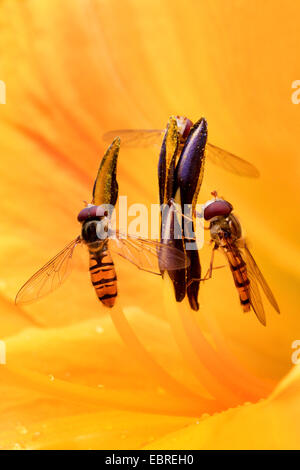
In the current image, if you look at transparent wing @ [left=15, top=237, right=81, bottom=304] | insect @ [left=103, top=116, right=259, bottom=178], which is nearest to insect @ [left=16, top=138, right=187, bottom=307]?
transparent wing @ [left=15, top=237, right=81, bottom=304]

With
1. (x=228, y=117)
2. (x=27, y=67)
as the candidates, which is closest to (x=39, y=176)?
(x=27, y=67)

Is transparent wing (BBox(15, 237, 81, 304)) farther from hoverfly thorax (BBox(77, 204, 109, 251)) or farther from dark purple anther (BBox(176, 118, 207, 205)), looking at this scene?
dark purple anther (BBox(176, 118, 207, 205))

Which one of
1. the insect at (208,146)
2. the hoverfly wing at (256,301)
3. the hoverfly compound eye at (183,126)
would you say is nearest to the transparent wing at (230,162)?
the insect at (208,146)

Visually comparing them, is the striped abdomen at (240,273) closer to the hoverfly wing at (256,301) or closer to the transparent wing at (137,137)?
the hoverfly wing at (256,301)

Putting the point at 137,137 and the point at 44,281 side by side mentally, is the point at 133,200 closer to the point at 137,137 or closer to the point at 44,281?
the point at 137,137
